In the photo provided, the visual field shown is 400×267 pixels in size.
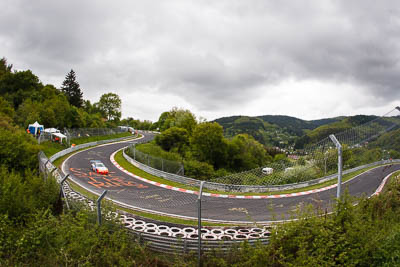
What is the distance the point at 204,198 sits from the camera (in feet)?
43.7

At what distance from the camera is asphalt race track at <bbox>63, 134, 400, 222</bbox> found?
10203mm

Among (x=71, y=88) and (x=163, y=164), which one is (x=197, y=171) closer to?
(x=163, y=164)

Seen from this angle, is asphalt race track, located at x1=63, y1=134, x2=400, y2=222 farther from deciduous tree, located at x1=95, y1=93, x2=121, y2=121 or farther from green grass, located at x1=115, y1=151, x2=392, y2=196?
deciduous tree, located at x1=95, y1=93, x2=121, y2=121

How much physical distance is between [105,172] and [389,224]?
18.6 m

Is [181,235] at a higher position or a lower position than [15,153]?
lower

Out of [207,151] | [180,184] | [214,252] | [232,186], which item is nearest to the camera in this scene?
[214,252]

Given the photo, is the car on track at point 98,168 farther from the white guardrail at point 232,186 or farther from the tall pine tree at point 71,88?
the tall pine tree at point 71,88

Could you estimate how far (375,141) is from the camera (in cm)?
858

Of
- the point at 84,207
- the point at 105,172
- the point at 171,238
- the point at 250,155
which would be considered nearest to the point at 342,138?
the point at 171,238

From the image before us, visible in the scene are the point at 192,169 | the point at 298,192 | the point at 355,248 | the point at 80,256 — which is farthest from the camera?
the point at 192,169

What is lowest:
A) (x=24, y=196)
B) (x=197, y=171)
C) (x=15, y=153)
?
(x=197, y=171)

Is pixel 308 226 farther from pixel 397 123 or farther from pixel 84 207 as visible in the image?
pixel 84 207

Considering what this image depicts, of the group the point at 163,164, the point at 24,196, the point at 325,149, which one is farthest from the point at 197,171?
the point at 325,149

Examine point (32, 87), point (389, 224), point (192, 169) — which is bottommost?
point (192, 169)
